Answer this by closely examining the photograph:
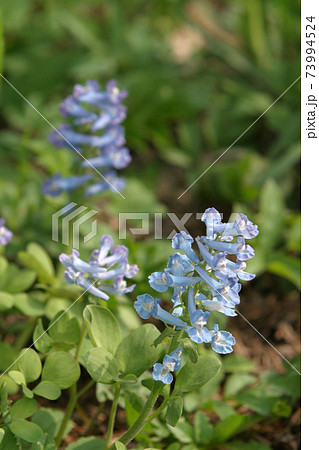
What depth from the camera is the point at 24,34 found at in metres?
4.20

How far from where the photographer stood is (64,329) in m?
2.00

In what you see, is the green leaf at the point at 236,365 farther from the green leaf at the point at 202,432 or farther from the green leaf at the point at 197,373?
the green leaf at the point at 197,373

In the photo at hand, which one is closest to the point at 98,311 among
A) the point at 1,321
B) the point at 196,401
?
the point at 196,401

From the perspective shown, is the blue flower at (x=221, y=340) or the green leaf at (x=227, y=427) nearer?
the blue flower at (x=221, y=340)

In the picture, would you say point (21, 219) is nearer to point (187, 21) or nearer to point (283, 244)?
point (283, 244)

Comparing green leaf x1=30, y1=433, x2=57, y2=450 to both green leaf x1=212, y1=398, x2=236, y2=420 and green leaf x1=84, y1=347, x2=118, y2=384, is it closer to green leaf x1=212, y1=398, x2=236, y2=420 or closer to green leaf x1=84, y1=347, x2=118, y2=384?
green leaf x1=84, y1=347, x2=118, y2=384

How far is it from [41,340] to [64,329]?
11cm

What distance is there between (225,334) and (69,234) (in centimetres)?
134

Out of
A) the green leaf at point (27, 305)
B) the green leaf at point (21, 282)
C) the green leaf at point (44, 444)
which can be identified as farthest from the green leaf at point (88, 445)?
the green leaf at point (21, 282)

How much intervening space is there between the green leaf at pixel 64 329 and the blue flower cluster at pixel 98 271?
0.13m

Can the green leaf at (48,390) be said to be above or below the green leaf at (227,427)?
above

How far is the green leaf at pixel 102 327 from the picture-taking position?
72.9 inches

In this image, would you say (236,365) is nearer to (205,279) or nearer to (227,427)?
(227,427)

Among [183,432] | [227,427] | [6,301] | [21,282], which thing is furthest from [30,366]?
[227,427]
